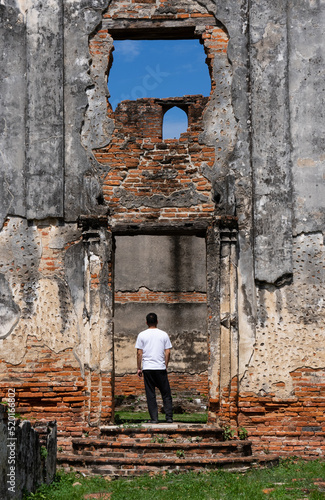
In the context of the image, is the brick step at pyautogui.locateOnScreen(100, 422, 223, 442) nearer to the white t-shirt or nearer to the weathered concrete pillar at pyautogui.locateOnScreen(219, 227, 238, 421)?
the weathered concrete pillar at pyautogui.locateOnScreen(219, 227, 238, 421)

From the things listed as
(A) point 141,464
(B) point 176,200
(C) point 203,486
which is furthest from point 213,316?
(C) point 203,486

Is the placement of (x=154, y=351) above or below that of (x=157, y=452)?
above

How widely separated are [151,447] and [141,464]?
1.09ft

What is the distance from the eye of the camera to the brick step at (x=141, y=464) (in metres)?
7.02

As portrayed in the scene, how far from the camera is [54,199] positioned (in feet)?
28.7

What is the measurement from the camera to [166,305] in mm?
14000

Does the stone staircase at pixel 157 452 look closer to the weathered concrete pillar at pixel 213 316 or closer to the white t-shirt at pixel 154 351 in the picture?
the weathered concrete pillar at pixel 213 316

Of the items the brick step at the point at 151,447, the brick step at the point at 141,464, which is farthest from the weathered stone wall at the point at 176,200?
the brick step at the point at 141,464

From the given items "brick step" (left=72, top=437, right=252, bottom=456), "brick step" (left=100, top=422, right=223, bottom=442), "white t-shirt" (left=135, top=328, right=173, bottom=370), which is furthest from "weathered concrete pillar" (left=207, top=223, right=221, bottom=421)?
"brick step" (left=72, top=437, right=252, bottom=456)

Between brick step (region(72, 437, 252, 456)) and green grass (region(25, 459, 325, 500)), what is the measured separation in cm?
44

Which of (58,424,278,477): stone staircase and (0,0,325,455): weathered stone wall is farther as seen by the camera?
(0,0,325,455): weathered stone wall

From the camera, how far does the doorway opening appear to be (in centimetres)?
1367

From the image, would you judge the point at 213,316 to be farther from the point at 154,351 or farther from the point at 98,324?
the point at 98,324

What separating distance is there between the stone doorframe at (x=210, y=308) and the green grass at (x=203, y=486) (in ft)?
4.63
